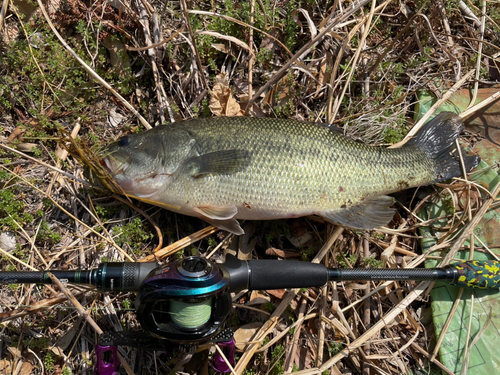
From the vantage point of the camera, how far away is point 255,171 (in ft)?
9.18

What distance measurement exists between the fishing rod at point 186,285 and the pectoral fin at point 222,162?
0.72m

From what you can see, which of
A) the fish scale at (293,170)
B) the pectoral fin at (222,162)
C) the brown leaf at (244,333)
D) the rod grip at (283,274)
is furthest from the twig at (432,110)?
the brown leaf at (244,333)

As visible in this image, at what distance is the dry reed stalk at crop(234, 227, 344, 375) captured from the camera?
2742mm

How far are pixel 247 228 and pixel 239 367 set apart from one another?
1100mm

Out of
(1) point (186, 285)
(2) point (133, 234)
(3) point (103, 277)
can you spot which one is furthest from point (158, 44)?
(1) point (186, 285)

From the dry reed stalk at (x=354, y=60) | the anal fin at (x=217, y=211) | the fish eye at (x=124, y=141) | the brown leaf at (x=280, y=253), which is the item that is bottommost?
the brown leaf at (x=280, y=253)

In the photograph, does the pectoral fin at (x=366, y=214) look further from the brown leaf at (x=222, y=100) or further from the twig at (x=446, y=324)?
the brown leaf at (x=222, y=100)

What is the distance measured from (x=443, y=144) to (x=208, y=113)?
83.1 inches

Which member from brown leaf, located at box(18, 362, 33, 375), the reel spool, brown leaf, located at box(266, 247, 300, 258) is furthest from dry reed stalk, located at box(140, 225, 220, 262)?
brown leaf, located at box(18, 362, 33, 375)

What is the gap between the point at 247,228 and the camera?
318 cm

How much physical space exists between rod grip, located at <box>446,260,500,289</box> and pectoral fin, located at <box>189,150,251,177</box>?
1783mm

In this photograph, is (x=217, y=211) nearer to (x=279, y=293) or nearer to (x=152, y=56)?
(x=279, y=293)

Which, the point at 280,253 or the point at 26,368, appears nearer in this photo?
the point at 26,368

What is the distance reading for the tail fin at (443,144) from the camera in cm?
313
